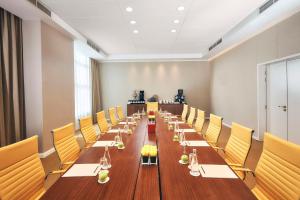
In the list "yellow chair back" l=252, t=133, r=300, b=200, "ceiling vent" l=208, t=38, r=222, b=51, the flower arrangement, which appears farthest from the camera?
"ceiling vent" l=208, t=38, r=222, b=51

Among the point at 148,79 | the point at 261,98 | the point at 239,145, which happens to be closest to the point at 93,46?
the point at 148,79

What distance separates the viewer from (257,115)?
5164mm

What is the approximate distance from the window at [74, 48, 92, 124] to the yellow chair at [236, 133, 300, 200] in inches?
252

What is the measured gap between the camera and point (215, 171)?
1.50 metres

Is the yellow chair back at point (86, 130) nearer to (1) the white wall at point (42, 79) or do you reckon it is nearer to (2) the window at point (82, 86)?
(1) the white wall at point (42, 79)

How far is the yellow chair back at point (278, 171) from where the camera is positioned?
1282mm

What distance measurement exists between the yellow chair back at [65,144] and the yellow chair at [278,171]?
2.02m

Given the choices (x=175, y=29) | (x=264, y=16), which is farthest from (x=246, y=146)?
(x=175, y=29)

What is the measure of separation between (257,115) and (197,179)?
4653 mm

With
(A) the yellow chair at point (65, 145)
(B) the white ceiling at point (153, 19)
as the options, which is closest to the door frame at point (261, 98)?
(B) the white ceiling at point (153, 19)

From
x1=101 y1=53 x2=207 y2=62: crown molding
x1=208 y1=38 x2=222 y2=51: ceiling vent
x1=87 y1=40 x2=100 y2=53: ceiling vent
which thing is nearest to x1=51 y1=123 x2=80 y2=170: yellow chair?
x1=87 y1=40 x2=100 y2=53: ceiling vent

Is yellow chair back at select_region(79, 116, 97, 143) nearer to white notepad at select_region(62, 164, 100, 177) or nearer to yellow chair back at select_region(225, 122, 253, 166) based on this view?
white notepad at select_region(62, 164, 100, 177)

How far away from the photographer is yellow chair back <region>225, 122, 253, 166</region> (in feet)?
6.53

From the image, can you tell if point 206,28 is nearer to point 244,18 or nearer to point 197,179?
point 244,18
